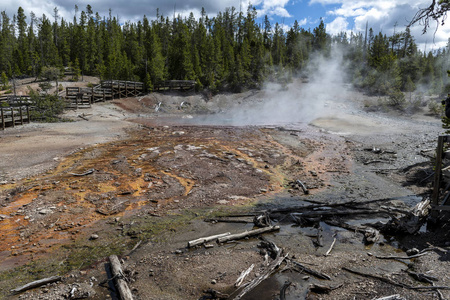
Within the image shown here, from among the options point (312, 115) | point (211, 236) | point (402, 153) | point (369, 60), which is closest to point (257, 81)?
point (312, 115)

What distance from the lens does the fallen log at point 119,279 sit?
5.73m

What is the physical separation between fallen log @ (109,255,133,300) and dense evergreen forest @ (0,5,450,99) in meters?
40.0

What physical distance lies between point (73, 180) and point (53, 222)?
137 inches

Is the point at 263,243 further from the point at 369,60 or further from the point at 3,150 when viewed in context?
the point at 369,60

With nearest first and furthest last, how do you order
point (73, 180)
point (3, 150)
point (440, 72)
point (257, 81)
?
point (73, 180)
point (3, 150)
point (257, 81)
point (440, 72)

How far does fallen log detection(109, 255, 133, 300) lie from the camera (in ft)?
18.8

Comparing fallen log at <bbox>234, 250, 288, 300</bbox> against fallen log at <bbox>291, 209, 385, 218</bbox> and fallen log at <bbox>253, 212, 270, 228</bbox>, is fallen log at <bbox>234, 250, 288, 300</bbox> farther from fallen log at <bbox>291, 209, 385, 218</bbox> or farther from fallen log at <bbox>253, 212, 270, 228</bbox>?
fallen log at <bbox>291, 209, 385, 218</bbox>

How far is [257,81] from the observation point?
167ft

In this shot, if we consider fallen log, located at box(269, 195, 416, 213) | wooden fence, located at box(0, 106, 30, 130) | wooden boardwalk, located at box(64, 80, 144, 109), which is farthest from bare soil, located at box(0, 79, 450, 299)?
wooden boardwalk, located at box(64, 80, 144, 109)

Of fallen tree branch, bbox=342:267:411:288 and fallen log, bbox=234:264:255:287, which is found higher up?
fallen tree branch, bbox=342:267:411:288

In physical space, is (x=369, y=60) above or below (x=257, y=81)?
above

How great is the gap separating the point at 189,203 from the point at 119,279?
495 centimetres

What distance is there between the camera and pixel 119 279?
6.18 m

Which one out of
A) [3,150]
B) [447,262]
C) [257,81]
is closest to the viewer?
[447,262]
